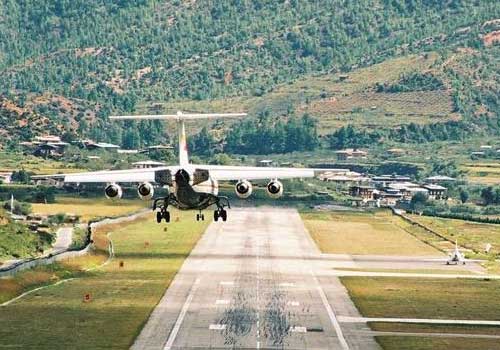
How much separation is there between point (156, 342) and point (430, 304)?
98.7 ft

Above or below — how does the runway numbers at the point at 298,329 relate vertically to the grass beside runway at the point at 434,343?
above

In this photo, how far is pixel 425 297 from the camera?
136 meters

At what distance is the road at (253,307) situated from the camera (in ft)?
360

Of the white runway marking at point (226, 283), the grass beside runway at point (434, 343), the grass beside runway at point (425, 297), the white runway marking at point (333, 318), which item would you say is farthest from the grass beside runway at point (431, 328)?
the white runway marking at point (226, 283)

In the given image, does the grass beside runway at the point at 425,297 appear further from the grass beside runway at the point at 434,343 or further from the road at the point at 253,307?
the grass beside runway at the point at 434,343

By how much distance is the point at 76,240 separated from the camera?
591ft

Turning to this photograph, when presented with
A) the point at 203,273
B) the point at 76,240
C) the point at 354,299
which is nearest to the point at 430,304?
the point at 354,299

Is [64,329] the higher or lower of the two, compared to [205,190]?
lower

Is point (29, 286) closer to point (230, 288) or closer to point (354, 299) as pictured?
point (230, 288)

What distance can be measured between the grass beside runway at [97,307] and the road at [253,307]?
147 centimetres

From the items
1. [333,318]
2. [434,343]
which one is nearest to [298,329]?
[333,318]

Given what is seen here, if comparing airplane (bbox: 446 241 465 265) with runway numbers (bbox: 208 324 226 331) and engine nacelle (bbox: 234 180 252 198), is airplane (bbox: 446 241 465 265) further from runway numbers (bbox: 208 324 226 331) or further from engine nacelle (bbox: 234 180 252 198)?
runway numbers (bbox: 208 324 226 331)

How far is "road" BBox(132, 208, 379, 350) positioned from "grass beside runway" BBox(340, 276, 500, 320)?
1.79 m

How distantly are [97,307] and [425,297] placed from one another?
27.6 metres
